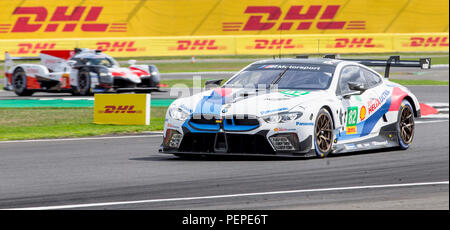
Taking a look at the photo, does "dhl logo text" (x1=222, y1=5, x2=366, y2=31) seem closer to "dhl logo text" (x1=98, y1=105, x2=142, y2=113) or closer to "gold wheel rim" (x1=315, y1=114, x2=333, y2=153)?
"dhl logo text" (x1=98, y1=105, x2=142, y2=113)

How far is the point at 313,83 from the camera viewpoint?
11.0 meters

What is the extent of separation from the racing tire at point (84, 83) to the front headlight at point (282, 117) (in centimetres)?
1407

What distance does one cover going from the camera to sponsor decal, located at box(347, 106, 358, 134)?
36.1ft

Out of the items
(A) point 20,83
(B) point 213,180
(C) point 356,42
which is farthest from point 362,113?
(C) point 356,42

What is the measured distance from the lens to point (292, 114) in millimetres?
10148

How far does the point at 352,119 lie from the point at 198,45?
3117cm

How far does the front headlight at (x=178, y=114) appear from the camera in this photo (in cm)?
1037

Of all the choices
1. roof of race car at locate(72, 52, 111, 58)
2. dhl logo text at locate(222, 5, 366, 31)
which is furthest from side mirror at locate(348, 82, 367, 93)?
dhl logo text at locate(222, 5, 366, 31)

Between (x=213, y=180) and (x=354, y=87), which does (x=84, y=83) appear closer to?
(x=354, y=87)

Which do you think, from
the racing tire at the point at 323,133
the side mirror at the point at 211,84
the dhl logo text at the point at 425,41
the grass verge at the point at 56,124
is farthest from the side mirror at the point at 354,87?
the dhl logo text at the point at 425,41

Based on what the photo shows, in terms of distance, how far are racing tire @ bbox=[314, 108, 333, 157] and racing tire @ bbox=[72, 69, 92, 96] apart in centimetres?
1386
